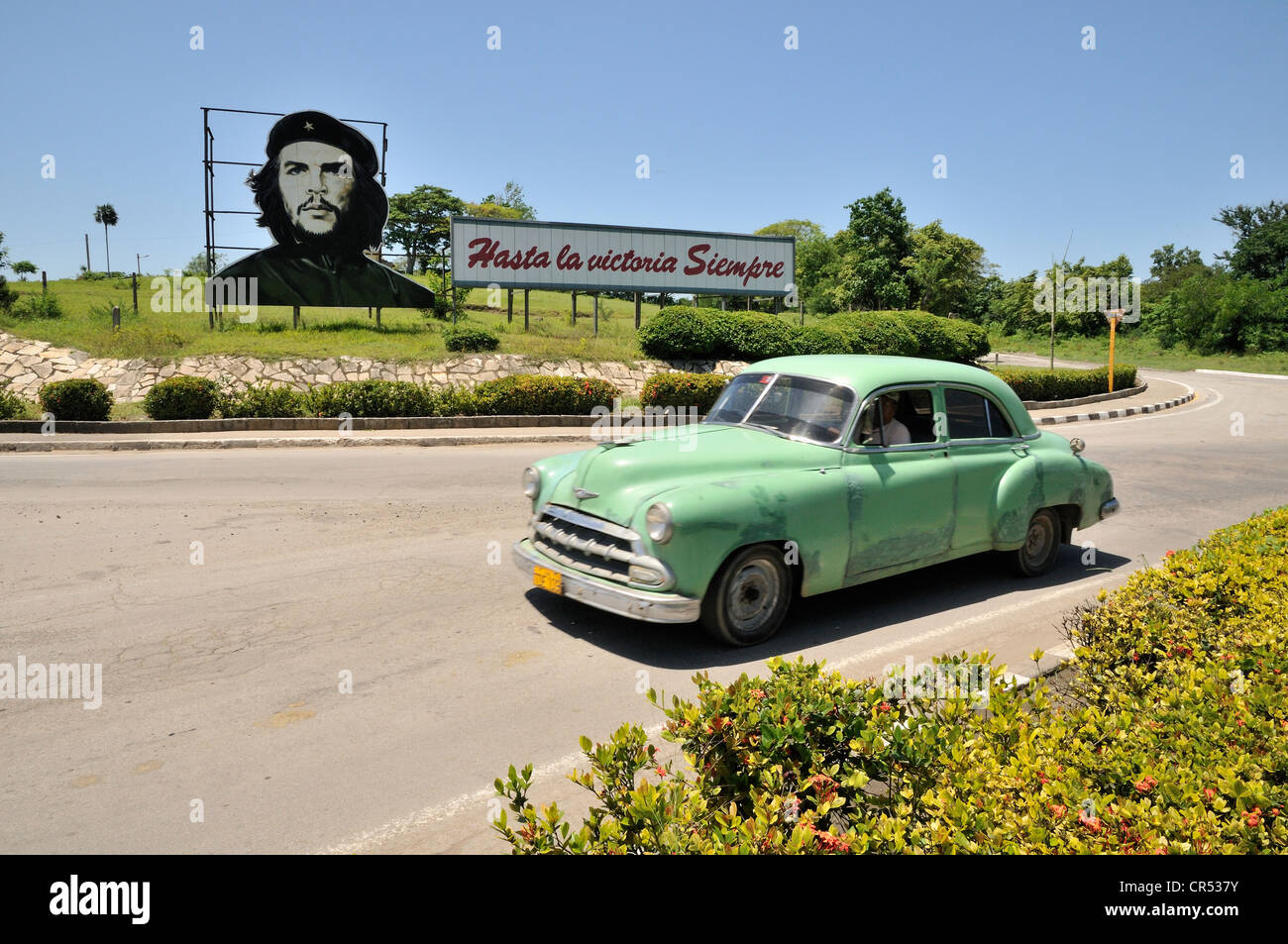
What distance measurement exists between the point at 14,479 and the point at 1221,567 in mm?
12852

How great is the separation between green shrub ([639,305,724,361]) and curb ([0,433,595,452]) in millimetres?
9863

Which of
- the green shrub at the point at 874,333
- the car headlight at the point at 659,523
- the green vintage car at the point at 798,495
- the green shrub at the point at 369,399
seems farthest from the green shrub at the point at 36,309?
the car headlight at the point at 659,523

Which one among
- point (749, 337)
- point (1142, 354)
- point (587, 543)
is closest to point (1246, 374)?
point (1142, 354)

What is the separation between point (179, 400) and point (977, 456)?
48.5 feet

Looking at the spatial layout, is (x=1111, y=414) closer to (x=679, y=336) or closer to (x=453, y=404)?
(x=679, y=336)

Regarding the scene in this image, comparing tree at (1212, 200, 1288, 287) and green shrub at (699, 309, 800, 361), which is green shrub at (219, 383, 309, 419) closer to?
green shrub at (699, 309, 800, 361)

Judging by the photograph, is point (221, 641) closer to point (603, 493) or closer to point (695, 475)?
point (603, 493)

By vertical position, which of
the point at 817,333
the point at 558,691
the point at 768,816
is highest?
the point at 817,333

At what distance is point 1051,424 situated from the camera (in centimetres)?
2116

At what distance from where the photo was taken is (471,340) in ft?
75.8

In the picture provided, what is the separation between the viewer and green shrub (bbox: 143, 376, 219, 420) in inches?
624

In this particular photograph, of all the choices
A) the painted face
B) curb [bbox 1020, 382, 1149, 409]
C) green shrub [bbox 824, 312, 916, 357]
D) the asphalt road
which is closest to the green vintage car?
the asphalt road

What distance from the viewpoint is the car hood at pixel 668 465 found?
5.34 meters
